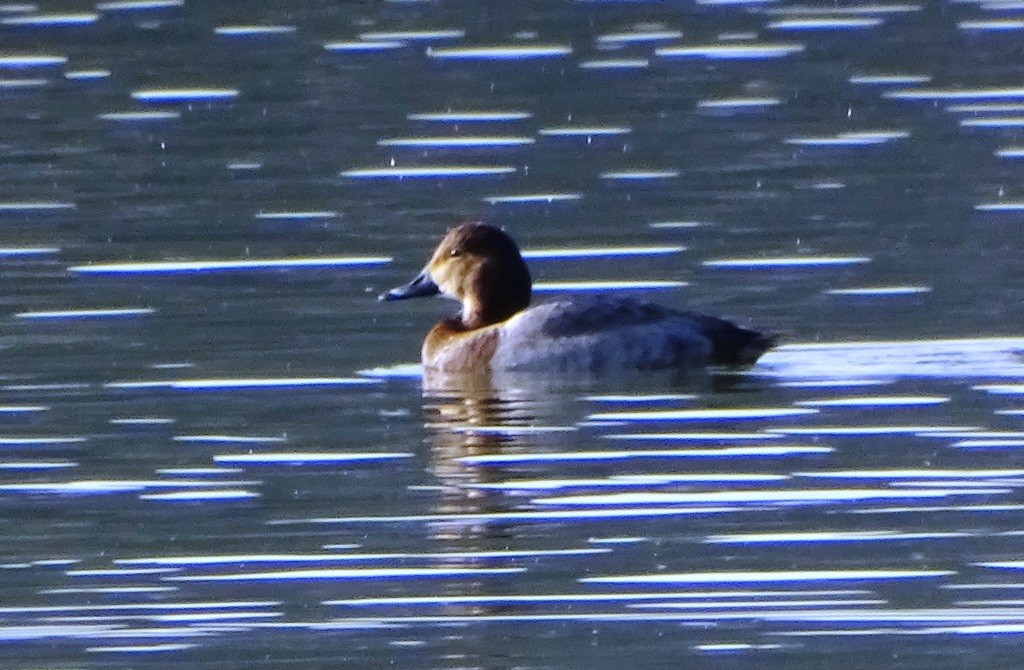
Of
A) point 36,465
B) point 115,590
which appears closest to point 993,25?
point 36,465

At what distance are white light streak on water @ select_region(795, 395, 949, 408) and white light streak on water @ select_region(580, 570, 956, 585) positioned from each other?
2.85m

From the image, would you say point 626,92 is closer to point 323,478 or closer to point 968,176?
point 968,176

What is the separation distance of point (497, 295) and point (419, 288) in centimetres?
40

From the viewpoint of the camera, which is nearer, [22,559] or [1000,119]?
[22,559]

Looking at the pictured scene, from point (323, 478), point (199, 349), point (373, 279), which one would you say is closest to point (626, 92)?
point (373, 279)

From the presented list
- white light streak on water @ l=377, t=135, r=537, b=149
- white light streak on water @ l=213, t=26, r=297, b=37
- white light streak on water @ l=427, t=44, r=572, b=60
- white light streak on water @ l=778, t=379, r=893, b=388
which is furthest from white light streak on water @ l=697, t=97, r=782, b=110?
white light streak on water @ l=778, t=379, r=893, b=388

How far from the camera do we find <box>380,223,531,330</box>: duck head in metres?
13.7

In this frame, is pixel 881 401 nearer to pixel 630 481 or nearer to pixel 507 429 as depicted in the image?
pixel 507 429

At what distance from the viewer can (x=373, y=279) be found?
48.4 ft

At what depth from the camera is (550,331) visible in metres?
13.0

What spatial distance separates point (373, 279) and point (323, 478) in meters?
4.43

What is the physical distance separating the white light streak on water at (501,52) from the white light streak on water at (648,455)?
11229mm

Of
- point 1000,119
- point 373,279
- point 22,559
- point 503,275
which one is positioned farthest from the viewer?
point 1000,119

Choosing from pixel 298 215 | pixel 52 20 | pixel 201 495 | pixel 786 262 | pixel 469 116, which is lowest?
pixel 201 495
